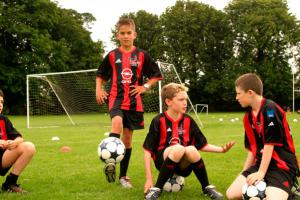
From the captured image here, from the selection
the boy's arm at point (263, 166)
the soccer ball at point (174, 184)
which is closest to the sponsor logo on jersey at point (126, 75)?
the soccer ball at point (174, 184)

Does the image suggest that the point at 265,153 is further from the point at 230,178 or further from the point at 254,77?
the point at 230,178

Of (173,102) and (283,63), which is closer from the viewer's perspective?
(173,102)

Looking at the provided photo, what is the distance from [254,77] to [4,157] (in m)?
2.82

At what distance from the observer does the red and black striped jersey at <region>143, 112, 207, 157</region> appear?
4895 mm

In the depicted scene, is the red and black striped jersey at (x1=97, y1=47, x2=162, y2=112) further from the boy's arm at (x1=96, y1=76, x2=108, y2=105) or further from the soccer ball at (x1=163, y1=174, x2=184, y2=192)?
the soccer ball at (x1=163, y1=174, x2=184, y2=192)

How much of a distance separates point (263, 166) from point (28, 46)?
3866 cm

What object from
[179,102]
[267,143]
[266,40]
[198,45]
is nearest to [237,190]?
[267,143]

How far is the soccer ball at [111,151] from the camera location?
5.19 metres

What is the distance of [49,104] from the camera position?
98.2 feet

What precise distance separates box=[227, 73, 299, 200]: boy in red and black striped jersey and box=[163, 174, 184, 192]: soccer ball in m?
0.77

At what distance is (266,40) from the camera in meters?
42.9

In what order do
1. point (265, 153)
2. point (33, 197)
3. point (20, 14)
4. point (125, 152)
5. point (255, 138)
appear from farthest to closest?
point (20, 14) → point (125, 152) → point (33, 197) → point (255, 138) → point (265, 153)

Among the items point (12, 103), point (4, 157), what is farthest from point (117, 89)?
point (12, 103)

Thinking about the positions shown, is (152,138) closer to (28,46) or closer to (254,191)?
(254,191)
